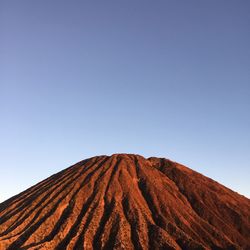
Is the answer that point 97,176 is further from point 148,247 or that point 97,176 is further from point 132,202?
point 148,247

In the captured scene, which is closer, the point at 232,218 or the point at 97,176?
the point at 232,218

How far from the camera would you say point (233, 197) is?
3713 inches

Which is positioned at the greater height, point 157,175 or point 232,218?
point 157,175

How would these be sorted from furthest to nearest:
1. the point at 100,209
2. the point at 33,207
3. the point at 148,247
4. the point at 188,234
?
the point at 33,207
the point at 100,209
the point at 188,234
the point at 148,247

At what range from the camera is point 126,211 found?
78.2 m

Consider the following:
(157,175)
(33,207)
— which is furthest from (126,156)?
(33,207)

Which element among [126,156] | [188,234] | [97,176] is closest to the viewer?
[188,234]

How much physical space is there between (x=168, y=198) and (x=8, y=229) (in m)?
29.6

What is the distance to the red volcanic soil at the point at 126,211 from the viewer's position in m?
71.2

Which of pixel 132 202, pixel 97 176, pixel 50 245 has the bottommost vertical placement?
pixel 50 245

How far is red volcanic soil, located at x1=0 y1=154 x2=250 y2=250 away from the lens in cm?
7122

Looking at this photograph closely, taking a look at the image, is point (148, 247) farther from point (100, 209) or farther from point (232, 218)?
point (232, 218)

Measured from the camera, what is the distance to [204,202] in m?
87.0

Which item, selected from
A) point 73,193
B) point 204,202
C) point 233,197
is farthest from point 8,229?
point 233,197
